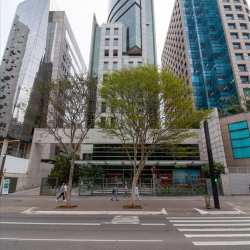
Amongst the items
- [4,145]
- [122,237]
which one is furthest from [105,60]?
[122,237]

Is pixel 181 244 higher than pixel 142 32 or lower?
lower

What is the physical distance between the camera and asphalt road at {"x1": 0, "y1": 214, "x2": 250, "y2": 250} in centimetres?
607

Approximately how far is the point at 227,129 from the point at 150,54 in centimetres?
3708

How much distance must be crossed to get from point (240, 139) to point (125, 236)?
91.2 feet

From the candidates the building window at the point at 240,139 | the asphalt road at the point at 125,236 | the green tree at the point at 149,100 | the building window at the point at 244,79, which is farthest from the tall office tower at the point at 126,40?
the asphalt road at the point at 125,236

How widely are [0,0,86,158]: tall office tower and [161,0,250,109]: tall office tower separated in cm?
4410

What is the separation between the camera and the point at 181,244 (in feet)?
20.3

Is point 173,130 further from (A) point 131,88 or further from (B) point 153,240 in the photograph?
(B) point 153,240

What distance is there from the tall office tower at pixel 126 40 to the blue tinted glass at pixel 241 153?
28934 millimetres

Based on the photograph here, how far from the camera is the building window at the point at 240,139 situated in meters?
27.2

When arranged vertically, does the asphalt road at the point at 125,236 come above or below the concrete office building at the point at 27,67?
below

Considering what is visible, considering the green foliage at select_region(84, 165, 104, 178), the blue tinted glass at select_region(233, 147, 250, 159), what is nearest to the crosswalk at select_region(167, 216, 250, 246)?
the green foliage at select_region(84, 165, 104, 178)

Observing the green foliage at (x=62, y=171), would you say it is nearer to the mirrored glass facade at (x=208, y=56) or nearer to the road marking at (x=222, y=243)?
the road marking at (x=222, y=243)

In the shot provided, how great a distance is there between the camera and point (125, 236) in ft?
23.4
